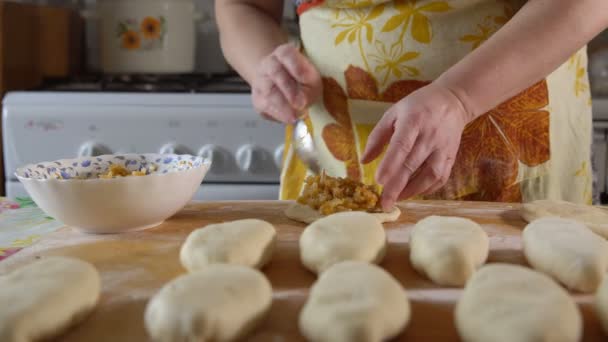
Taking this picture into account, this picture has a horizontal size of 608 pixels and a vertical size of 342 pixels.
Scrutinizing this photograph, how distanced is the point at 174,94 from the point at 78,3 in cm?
89

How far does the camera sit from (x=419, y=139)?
90 centimetres

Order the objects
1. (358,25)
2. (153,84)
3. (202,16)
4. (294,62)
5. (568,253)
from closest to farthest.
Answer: (568,253) < (294,62) < (358,25) < (153,84) < (202,16)

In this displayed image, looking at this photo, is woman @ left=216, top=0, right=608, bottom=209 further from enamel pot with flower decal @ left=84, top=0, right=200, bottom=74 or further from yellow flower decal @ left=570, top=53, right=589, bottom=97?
enamel pot with flower decal @ left=84, top=0, right=200, bottom=74

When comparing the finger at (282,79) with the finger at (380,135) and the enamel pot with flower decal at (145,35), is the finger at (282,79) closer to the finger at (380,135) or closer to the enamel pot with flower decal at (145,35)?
the finger at (380,135)

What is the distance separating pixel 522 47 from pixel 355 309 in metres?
0.59

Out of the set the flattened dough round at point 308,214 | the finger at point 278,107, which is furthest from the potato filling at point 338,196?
the finger at point 278,107

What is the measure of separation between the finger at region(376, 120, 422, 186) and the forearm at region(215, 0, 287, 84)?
0.45 meters

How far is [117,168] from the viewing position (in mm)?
977

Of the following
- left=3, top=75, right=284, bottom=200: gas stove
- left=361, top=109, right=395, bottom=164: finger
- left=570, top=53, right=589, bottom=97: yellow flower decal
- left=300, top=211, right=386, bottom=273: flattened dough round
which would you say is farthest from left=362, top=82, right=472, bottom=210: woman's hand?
left=3, top=75, right=284, bottom=200: gas stove

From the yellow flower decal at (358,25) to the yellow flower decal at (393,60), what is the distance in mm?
25

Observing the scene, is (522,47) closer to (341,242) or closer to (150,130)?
(341,242)

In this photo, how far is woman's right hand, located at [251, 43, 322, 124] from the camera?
1080mm

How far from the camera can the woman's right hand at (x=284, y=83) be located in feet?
3.54

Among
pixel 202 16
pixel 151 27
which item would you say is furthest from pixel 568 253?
pixel 202 16
